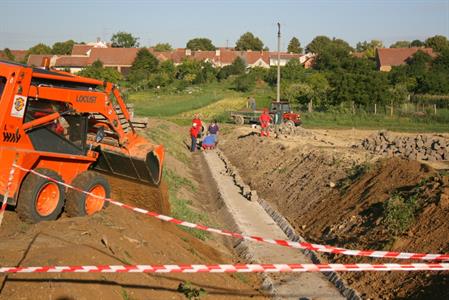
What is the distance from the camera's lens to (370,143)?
26.1 metres

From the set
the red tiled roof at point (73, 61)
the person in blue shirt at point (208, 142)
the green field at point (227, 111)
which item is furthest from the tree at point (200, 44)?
the person in blue shirt at point (208, 142)

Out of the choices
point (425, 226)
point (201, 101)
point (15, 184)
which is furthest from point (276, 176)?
point (201, 101)

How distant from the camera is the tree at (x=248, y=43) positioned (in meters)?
164

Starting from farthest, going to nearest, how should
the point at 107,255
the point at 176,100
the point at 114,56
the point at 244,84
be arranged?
the point at 114,56
the point at 244,84
the point at 176,100
the point at 107,255

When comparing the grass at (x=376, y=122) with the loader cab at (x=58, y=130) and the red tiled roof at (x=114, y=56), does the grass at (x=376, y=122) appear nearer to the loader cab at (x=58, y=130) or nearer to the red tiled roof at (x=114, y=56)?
the loader cab at (x=58, y=130)

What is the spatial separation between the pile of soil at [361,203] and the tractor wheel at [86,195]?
188 inches

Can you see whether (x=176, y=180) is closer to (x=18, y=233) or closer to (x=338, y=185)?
(x=338, y=185)

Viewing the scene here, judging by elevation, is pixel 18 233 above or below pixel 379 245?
above

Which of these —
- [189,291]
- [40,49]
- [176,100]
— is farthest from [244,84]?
[189,291]

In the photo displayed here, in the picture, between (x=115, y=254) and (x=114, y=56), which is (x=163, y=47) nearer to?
(x=114, y=56)

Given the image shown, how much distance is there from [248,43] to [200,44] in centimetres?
1340

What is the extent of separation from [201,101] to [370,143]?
4262 centimetres

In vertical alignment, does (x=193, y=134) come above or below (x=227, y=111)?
above

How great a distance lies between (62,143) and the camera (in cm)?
1111
